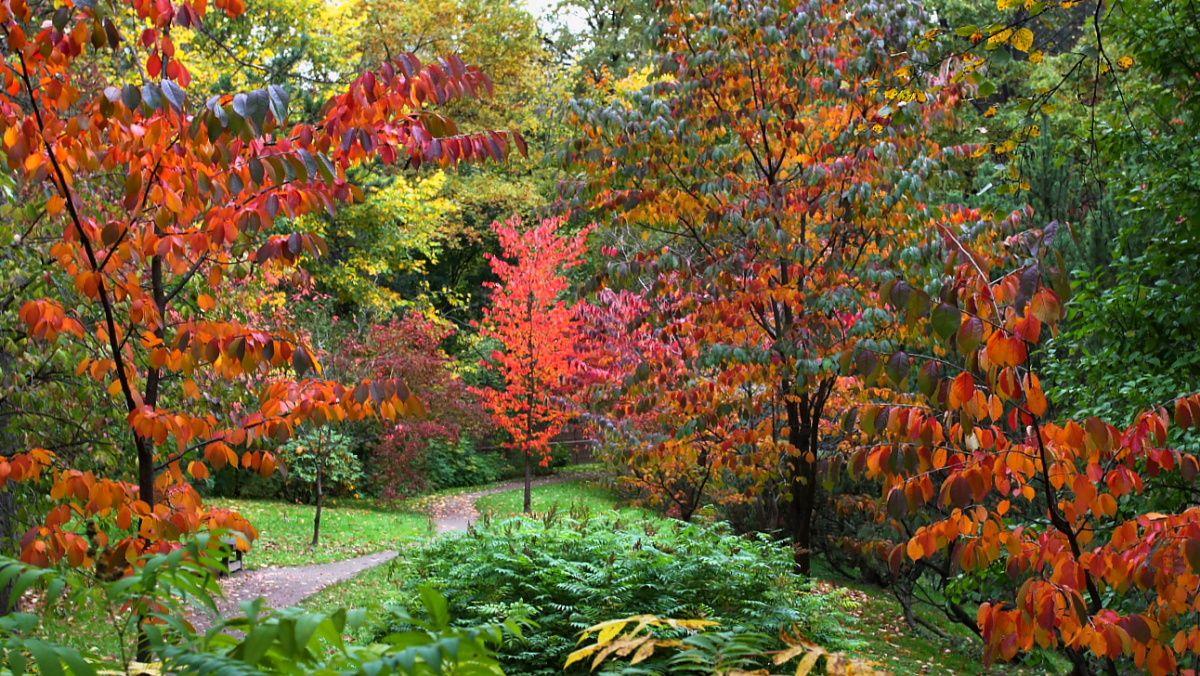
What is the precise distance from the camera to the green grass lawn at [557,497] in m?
21.4

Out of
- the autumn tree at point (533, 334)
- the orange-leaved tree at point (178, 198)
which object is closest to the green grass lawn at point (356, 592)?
the orange-leaved tree at point (178, 198)

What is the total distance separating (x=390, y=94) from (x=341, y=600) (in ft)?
28.7

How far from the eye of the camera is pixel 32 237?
249 inches

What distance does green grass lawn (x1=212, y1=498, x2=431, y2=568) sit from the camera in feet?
47.8

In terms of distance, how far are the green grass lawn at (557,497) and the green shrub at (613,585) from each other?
15.1 meters

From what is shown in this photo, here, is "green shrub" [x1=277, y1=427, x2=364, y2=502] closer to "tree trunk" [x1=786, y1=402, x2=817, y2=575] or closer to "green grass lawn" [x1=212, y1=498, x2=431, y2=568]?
"green grass lawn" [x1=212, y1=498, x2=431, y2=568]

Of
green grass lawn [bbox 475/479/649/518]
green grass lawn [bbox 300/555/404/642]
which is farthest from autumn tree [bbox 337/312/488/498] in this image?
green grass lawn [bbox 300/555/404/642]

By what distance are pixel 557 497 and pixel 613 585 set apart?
62.0ft

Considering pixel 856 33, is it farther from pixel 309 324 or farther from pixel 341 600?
pixel 309 324

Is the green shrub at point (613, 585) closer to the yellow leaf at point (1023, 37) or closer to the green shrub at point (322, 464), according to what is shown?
the yellow leaf at point (1023, 37)

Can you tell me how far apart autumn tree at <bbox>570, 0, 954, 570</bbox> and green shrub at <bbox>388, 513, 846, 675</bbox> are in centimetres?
259

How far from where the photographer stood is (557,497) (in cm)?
2352

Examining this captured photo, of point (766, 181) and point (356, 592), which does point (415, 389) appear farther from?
point (766, 181)

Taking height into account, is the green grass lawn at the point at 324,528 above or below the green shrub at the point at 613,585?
below
